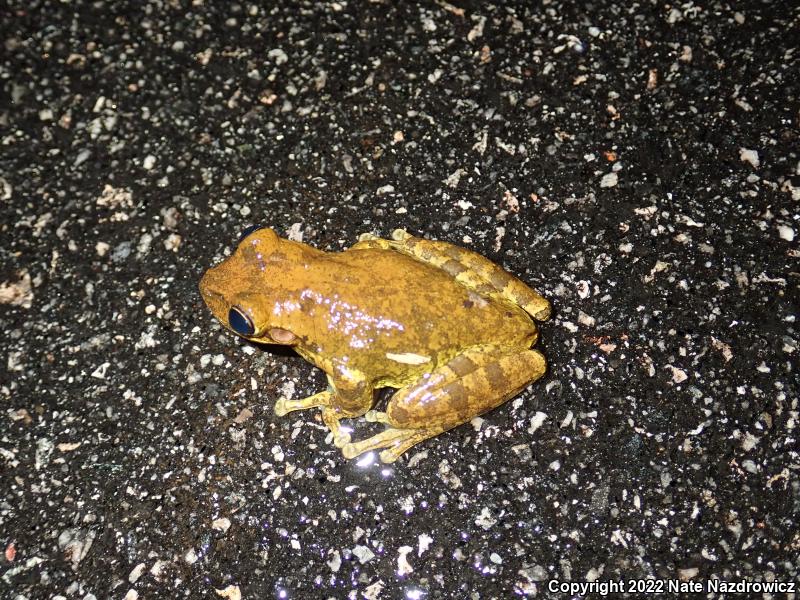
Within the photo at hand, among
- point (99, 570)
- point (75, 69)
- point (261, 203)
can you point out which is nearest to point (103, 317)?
point (261, 203)

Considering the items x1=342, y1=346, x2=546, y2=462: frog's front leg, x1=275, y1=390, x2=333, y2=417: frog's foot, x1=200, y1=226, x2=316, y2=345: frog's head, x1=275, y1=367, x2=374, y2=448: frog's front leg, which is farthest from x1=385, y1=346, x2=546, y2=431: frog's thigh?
x1=200, y1=226, x2=316, y2=345: frog's head

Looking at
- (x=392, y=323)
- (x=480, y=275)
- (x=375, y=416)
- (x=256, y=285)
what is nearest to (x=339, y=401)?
(x=375, y=416)

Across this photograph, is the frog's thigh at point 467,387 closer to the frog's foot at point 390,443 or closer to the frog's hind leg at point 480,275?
the frog's foot at point 390,443

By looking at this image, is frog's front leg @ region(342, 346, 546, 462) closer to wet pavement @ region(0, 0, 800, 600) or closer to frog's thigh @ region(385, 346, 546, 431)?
frog's thigh @ region(385, 346, 546, 431)

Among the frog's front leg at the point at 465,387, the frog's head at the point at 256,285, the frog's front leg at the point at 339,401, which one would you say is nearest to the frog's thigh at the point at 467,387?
the frog's front leg at the point at 465,387

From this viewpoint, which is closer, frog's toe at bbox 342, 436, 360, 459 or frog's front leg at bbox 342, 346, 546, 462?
frog's front leg at bbox 342, 346, 546, 462

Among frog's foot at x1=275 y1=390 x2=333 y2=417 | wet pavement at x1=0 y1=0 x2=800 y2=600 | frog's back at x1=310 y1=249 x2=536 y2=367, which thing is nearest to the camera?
frog's back at x1=310 y1=249 x2=536 y2=367

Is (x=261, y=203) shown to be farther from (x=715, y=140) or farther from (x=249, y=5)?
(x=715, y=140)

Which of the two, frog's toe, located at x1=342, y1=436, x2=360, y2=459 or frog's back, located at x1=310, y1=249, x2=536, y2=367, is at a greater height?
frog's back, located at x1=310, y1=249, x2=536, y2=367
